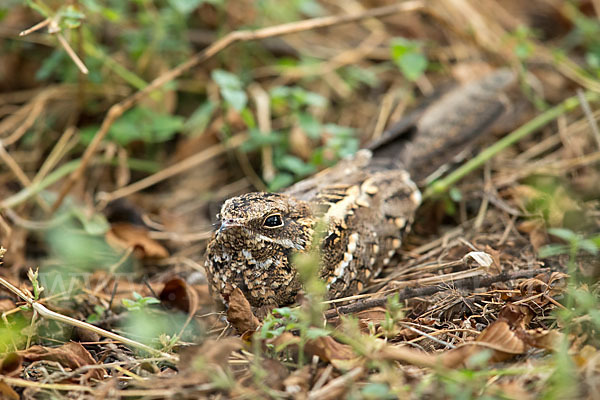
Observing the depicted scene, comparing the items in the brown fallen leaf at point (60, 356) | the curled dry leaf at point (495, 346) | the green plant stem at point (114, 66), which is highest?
the green plant stem at point (114, 66)

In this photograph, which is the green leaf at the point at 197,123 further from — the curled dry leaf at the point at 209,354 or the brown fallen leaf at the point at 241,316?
the curled dry leaf at the point at 209,354

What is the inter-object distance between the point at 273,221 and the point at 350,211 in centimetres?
52

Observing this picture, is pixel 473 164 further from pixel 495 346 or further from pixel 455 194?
pixel 495 346

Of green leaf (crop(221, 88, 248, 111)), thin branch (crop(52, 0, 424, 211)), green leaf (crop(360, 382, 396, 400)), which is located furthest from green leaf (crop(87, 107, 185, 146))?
green leaf (crop(360, 382, 396, 400))

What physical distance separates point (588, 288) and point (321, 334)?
124 cm

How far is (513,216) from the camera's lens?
329 centimetres

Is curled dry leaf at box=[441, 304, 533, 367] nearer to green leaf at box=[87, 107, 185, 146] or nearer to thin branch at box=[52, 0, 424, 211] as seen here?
thin branch at box=[52, 0, 424, 211]

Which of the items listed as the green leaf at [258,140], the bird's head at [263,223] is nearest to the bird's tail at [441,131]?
the green leaf at [258,140]

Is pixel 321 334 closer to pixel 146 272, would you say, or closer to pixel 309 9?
pixel 146 272

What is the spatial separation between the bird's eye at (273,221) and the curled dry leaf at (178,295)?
2.22ft

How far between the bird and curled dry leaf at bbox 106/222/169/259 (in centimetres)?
84

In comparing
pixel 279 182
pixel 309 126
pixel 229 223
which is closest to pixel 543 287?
pixel 229 223

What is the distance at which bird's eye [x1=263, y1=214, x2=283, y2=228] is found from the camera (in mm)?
2504

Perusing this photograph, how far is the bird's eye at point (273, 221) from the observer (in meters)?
2.50
